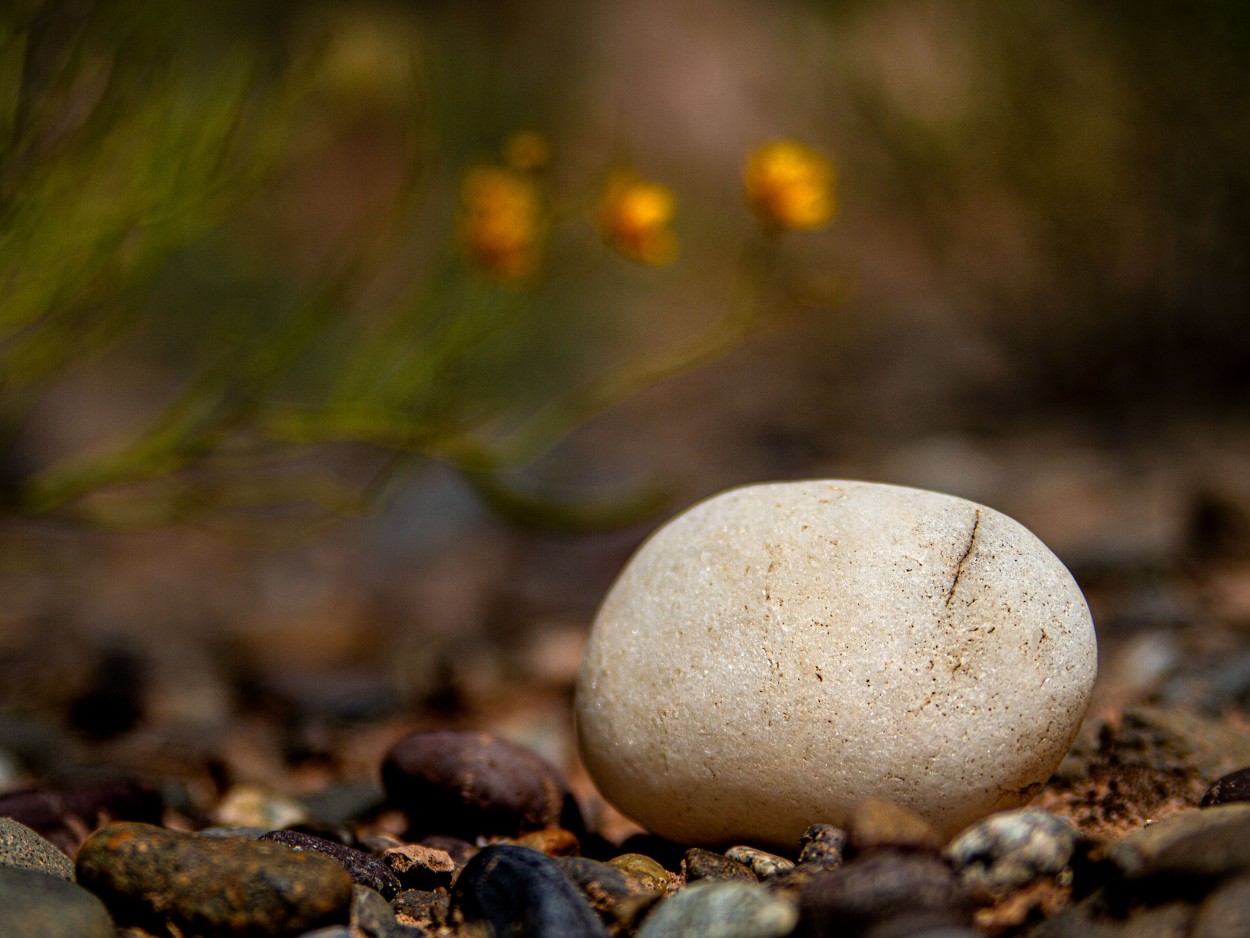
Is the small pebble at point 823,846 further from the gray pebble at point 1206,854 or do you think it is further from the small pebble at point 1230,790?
the small pebble at point 1230,790

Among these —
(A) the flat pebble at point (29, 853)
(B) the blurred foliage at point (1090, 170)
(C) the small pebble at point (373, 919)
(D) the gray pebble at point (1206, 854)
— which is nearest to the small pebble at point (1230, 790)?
(D) the gray pebble at point (1206, 854)

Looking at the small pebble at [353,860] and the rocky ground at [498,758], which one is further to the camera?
the small pebble at [353,860]

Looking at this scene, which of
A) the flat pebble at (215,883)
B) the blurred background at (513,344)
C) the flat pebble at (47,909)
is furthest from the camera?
the blurred background at (513,344)

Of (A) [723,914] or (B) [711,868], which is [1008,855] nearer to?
(A) [723,914]

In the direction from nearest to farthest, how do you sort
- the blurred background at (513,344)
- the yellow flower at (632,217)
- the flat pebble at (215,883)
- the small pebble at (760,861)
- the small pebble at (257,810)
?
1. the flat pebble at (215,883)
2. the small pebble at (760,861)
3. the small pebble at (257,810)
4. the yellow flower at (632,217)
5. the blurred background at (513,344)

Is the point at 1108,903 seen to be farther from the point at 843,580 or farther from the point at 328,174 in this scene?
the point at 328,174

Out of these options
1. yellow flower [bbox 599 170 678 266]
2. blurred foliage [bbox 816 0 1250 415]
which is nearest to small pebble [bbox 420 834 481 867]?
yellow flower [bbox 599 170 678 266]
